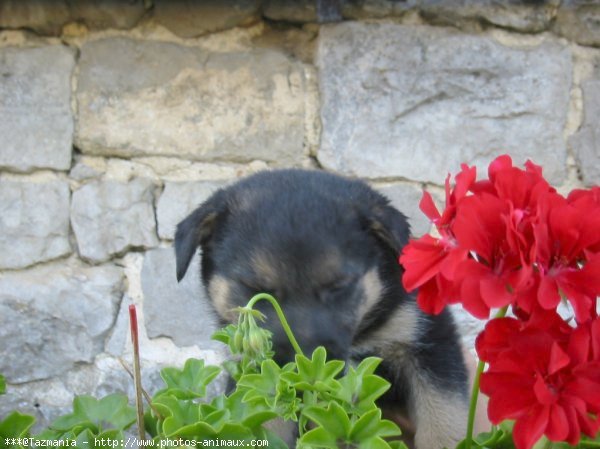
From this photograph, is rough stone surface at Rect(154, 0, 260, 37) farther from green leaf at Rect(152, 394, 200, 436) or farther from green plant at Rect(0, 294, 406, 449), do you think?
green leaf at Rect(152, 394, 200, 436)

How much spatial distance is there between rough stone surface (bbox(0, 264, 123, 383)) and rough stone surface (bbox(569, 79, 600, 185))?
5.64 feet

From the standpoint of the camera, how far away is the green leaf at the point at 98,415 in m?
1.08

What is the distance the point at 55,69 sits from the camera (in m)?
2.92

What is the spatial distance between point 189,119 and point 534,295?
226 centimetres

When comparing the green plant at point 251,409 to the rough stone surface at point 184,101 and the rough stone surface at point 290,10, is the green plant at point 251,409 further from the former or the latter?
the rough stone surface at point 290,10

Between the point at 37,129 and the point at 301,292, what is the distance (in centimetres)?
145

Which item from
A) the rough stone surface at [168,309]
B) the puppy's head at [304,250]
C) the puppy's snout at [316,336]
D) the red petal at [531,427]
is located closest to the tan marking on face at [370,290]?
the puppy's head at [304,250]

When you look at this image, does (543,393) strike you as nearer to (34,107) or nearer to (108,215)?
(108,215)

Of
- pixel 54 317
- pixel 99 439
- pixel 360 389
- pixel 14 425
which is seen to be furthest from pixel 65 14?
pixel 360 389

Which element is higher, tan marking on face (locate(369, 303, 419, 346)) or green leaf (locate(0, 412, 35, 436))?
green leaf (locate(0, 412, 35, 436))

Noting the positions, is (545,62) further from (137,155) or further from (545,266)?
(545,266)

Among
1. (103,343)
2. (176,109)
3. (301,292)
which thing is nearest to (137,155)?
(176,109)

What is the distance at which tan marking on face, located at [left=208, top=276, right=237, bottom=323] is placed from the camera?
2146 millimetres

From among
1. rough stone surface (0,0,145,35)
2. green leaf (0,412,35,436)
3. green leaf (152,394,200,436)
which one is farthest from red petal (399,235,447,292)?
rough stone surface (0,0,145,35)
